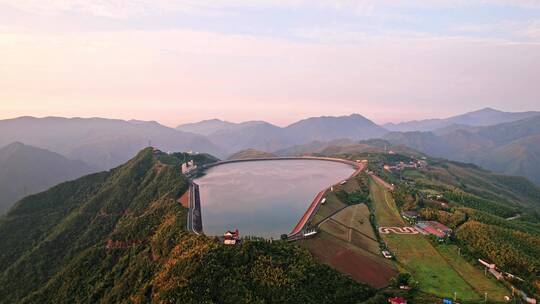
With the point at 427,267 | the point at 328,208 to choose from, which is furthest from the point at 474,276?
the point at 328,208

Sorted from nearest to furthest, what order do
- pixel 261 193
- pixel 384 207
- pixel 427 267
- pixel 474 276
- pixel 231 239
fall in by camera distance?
1. pixel 231 239
2. pixel 474 276
3. pixel 427 267
4. pixel 384 207
5. pixel 261 193

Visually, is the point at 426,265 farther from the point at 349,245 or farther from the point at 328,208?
the point at 328,208

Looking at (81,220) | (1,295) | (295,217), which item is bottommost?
(1,295)

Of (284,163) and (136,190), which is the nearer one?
(136,190)

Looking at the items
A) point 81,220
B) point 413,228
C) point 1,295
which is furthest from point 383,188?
point 1,295

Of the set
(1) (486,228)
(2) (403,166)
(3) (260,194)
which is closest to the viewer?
(1) (486,228)

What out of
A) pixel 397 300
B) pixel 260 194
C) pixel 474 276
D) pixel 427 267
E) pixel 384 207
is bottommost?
pixel 474 276

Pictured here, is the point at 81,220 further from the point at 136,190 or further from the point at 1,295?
the point at 1,295

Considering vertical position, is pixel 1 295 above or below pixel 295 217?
below
